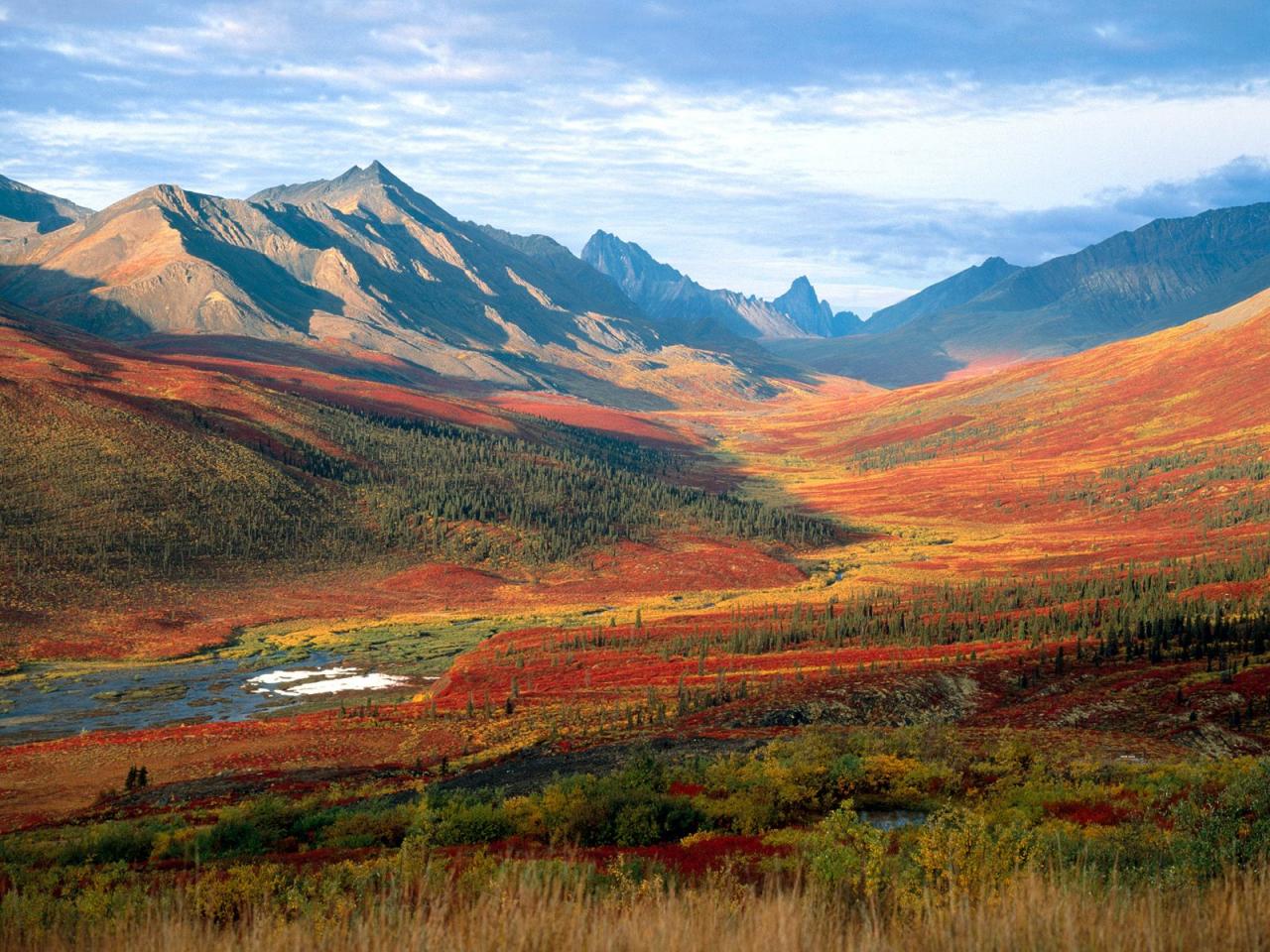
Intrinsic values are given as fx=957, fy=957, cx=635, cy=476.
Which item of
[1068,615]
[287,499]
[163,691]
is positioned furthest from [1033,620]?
[287,499]

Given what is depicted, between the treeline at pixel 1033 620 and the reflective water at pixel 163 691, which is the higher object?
the treeline at pixel 1033 620

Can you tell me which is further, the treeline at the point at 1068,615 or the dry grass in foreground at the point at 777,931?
the treeline at the point at 1068,615

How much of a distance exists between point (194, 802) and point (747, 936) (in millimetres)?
33071

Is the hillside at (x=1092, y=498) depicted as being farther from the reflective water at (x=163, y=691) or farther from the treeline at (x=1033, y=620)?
the reflective water at (x=163, y=691)

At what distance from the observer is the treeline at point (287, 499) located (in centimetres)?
9725

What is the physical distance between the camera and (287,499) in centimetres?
11638

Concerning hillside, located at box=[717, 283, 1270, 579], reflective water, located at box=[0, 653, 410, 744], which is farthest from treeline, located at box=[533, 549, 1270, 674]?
hillside, located at box=[717, 283, 1270, 579]

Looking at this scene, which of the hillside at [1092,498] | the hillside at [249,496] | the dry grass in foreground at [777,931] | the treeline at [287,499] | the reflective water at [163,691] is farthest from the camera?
the hillside at [1092,498]

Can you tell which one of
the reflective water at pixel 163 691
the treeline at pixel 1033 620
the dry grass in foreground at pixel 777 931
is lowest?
the reflective water at pixel 163 691

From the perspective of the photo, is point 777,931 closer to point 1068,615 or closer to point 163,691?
point 1068,615

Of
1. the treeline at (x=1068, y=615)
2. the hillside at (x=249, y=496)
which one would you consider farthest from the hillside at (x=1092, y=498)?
the hillside at (x=249, y=496)

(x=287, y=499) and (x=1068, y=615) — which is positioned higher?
(x=287, y=499)

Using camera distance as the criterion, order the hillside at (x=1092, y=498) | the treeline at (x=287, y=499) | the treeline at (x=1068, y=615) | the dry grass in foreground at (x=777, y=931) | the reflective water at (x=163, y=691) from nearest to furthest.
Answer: the dry grass in foreground at (x=777, y=931) → the treeline at (x=1068, y=615) → the reflective water at (x=163, y=691) → the treeline at (x=287, y=499) → the hillside at (x=1092, y=498)

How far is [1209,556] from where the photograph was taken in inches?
3723
